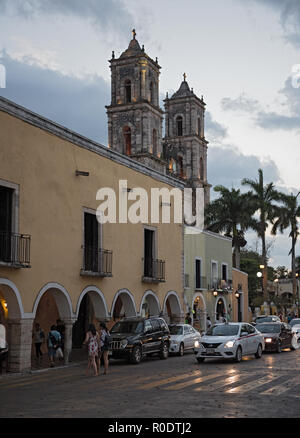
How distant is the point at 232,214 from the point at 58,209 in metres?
30.0

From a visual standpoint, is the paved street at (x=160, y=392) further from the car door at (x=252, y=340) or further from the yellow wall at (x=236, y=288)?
the yellow wall at (x=236, y=288)

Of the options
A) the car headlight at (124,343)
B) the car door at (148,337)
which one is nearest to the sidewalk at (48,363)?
the car headlight at (124,343)

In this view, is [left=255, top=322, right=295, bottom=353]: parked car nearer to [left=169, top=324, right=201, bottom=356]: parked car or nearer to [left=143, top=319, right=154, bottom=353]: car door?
[left=169, top=324, right=201, bottom=356]: parked car

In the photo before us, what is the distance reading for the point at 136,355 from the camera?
22.1 meters

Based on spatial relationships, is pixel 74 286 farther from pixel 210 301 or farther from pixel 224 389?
pixel 210 301

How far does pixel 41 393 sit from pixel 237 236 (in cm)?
3735

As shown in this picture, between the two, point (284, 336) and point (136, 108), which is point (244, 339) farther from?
point (136, 108)

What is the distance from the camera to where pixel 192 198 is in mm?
88562

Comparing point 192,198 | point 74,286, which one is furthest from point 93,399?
point 192,198

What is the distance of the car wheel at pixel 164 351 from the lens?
79.5ft

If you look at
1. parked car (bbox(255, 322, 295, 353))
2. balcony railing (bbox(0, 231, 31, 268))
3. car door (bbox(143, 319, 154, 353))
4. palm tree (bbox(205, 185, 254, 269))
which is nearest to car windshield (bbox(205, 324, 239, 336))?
car door (bbox(143, 319, 154, 353))

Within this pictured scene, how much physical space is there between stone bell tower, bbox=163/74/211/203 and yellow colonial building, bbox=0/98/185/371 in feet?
189

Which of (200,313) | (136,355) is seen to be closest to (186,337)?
(136,355)

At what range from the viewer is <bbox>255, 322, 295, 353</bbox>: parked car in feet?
86.4
